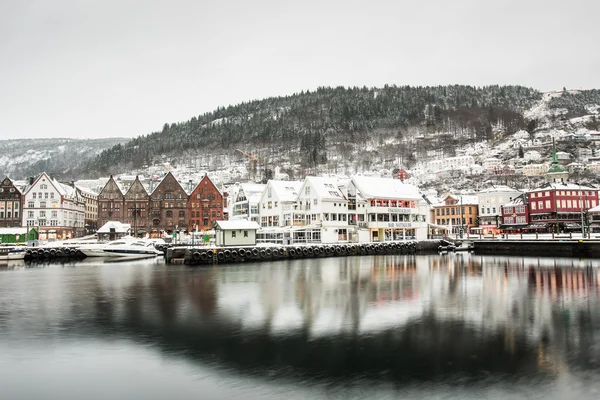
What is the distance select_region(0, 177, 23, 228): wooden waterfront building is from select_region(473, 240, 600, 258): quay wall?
288 feet

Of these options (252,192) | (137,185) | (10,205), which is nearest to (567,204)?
(252,192)

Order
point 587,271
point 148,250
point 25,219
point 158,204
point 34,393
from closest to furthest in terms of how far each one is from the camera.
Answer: point 34,393
point 587,271
point 148,250
point 25,219
point 158,204

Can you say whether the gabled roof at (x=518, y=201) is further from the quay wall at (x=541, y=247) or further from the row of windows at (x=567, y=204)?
the quay wall at (x=541, y=247)

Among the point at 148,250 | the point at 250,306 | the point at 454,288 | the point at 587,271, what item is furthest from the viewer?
the point at 148,250

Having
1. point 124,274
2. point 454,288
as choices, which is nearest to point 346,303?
point 454,288

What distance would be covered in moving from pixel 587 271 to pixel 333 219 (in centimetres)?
3944

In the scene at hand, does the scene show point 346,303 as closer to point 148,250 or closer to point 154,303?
point 154,303

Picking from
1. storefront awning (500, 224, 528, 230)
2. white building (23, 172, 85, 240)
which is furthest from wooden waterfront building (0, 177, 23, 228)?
storefront awning (500, 224, 528, 230)

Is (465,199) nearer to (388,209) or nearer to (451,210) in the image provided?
(451,210)

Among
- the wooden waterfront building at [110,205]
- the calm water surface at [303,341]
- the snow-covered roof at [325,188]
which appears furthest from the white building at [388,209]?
the wooden waterfront building at [110,205]

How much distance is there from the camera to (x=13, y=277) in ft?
133

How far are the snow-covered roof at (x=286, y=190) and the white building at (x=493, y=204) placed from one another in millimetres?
53923

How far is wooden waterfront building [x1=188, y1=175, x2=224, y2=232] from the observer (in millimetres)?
104812

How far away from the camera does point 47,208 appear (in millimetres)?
95688
